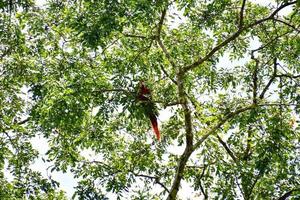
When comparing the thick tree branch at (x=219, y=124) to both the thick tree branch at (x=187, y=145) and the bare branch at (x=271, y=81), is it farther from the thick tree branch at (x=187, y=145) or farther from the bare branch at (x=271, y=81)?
the bare branch at (x=271, y=81)

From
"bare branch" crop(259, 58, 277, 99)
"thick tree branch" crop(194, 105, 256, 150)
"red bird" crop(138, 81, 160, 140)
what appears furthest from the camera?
"bare branch" crop(259, 58, 277, 99)

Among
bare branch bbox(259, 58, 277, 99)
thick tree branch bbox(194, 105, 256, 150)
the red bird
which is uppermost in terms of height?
bare branch bbox(259, 58, 277, 99)

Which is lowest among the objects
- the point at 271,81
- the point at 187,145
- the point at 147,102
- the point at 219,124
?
the point at 147,102

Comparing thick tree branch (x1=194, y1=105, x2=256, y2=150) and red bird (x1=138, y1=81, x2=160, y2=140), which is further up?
thick tree branch (x1=194, y1=105, x2=256, y2=150)

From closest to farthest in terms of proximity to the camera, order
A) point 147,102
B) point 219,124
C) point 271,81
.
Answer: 1. point 147,102
2. point 219,124
3. point 271,81

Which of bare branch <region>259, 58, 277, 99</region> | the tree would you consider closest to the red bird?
the tree

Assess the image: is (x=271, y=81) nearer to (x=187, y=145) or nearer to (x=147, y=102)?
(x=187, y=145)

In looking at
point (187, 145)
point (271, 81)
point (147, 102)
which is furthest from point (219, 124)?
point (271, 81)

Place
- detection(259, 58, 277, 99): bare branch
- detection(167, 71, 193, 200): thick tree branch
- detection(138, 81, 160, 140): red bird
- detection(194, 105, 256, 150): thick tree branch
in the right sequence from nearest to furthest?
detection(138, 81, 160, 140): red bird, detection(194, 105, 256, 150): thick tree branch, detection(167, 71, 193, 200): thick tree branch, detection(259, 58, 277, 99): bare branch

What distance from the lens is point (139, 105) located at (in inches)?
310

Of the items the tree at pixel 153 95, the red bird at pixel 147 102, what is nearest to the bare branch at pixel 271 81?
the tree at pixel 153 95

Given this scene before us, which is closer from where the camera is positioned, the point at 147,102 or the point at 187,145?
the point at 147,102

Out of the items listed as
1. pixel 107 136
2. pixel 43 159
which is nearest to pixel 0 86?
pixel 43 159

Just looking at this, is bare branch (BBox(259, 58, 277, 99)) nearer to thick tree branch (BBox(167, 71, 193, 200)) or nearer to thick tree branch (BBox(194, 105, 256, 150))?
thick tree branch (BBox(194, 105, 256, 150))
